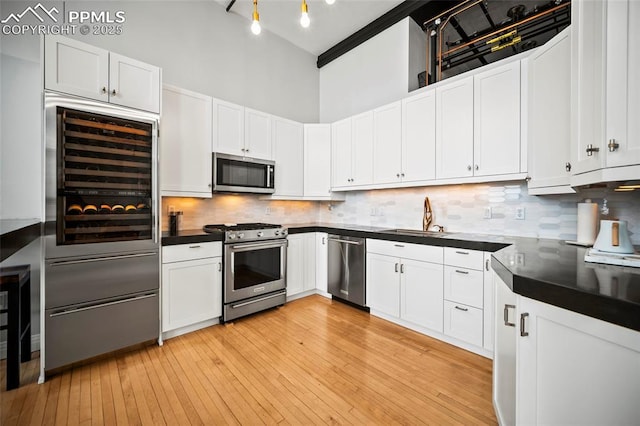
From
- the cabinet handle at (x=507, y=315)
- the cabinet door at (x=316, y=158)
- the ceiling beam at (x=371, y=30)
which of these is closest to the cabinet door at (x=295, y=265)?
the cabinet door at (x=316, y=158)

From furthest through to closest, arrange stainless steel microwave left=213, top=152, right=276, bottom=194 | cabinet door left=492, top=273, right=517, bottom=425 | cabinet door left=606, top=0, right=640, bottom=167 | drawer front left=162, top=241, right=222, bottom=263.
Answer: stainless steel microwave left=213, top=152, right=276, bottom=194 → drawer front left=162, top=241, right=222, bottom=263 → cabinet door left=492, top=273, right=517, bottom=425 → cabinet door left=606, top=0, right=640, bottom=167

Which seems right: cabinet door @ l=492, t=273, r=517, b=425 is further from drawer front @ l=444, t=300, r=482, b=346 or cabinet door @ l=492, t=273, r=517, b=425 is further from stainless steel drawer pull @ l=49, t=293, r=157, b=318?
stainless steel drawer pull @ l=49, t=293, r=157, b=318

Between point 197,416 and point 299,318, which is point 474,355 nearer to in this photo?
point 299,318

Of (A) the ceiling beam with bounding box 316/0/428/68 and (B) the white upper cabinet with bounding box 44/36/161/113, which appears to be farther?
(A) the ceiling beam with bounding box 316/0/428/68

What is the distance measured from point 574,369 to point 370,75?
391 centimetres

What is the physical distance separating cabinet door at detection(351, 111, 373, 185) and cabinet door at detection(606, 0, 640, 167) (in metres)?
2.37

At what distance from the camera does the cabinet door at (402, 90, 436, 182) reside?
9.29 feet

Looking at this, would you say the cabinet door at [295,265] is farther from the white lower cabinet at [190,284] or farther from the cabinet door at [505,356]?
the cabinet door at [505,356]

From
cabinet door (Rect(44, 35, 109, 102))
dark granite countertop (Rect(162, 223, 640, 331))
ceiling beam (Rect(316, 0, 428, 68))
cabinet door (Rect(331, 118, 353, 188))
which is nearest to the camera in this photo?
dark granite countertop (Rect(162, 223, 640, 331))

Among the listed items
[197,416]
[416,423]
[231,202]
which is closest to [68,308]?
[197,416]

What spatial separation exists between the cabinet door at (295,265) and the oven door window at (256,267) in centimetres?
22

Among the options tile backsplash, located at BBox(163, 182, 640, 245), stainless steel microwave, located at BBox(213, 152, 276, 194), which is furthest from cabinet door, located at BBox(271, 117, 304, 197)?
tile backsplash, located at BBox(163, 182, 640, 245)

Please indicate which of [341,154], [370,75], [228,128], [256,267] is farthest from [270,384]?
[370,75]

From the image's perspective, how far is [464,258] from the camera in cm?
232
